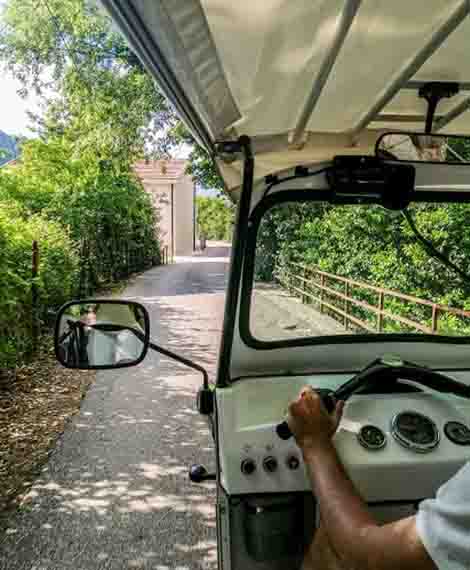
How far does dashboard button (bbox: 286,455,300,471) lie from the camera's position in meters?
1.79

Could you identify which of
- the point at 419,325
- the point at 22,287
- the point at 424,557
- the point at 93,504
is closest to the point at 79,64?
the point at 22,287

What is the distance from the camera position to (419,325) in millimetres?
2465

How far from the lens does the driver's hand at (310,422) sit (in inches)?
64.8

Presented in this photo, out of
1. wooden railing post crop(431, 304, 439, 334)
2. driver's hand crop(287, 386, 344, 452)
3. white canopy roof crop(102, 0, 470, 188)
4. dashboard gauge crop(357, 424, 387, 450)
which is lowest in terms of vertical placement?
dashboard gauge crop(357, 424, 387, 450)

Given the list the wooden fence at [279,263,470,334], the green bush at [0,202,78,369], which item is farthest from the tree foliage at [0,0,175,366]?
the wooden fence at [279,263,470,334]

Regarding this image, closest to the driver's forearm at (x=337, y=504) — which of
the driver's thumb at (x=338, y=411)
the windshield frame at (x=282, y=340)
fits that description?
the driver's thumb at (x=338, y=411)

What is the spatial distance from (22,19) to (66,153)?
13.4 feet

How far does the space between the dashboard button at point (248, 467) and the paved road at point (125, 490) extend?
126cm

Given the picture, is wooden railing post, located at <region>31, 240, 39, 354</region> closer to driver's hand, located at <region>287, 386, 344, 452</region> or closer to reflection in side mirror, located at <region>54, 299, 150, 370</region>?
reflection in side mirror, located at <region>54, 299, 150, 370</region>

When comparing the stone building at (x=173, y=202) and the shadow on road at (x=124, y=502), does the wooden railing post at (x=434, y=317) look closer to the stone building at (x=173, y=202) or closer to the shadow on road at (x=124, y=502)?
the shadow on road at (x=124, y=502)

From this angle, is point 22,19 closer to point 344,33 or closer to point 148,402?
point 148,402

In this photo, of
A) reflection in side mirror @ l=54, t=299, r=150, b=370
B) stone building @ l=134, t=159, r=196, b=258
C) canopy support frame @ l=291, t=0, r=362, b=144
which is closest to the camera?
canopy support frame @ l=291, t=0, r=362, b=144

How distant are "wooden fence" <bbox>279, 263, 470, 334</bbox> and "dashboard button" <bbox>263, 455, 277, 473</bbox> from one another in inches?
34.1

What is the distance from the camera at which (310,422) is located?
1.67m
